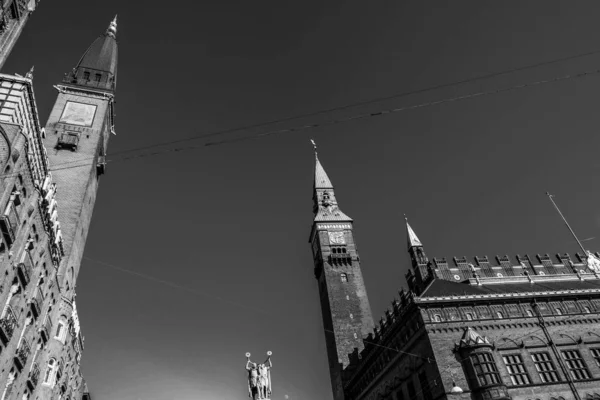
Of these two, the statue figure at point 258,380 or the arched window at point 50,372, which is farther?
the arched window at point 50,372

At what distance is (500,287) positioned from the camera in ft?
146

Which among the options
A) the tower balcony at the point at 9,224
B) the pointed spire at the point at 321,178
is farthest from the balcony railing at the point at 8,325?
the pointed spire at the point at 321,178

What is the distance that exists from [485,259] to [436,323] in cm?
1423

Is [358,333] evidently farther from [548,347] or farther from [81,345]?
[81,345]

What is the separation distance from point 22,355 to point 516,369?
34092 mm

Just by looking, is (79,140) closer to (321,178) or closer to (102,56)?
(102,56)

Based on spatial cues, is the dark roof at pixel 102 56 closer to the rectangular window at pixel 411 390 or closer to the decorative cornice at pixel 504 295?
the decorative cornice at pixel 504 295

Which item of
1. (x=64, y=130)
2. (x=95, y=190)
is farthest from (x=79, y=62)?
(x=95, y=190)

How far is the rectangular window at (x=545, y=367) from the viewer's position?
35844 mm

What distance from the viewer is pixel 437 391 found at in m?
34.9

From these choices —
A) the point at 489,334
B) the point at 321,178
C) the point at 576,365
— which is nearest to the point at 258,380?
the point at 489,334

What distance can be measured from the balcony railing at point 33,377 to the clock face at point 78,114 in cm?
2538

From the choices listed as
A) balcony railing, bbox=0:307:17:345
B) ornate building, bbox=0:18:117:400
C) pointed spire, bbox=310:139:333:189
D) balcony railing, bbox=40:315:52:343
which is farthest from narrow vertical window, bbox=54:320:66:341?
pointed spire, bbox=310:139:333:189

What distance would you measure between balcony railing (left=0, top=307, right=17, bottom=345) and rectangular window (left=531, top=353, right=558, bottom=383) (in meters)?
36.1
